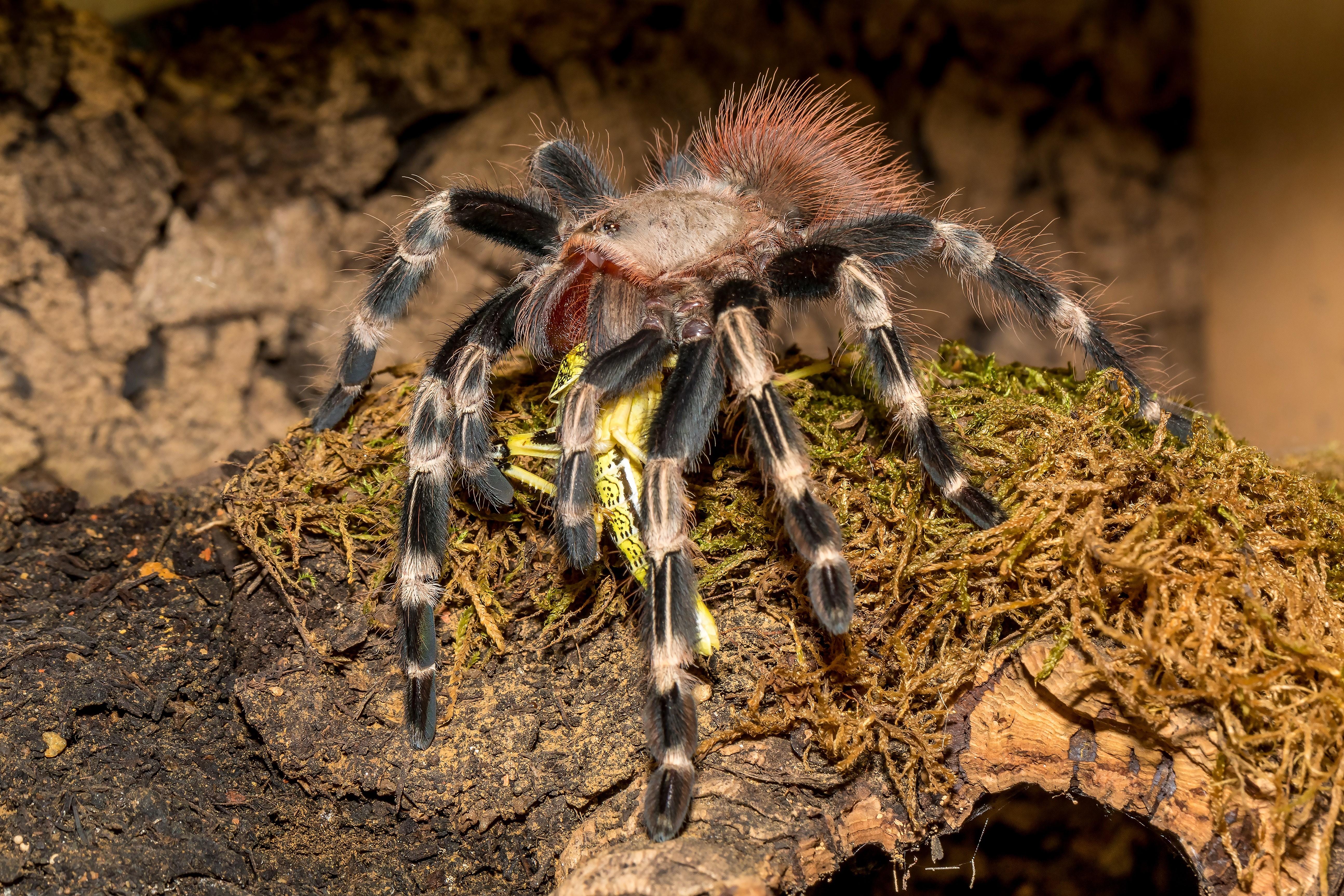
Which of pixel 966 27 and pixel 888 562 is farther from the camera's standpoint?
pixel 966 27

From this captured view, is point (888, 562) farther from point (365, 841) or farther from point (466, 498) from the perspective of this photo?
point (365, 841)

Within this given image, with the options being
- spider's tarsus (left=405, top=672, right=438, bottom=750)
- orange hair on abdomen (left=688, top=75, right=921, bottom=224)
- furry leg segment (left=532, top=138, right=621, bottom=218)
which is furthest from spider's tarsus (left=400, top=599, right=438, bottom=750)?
orange hair on abdomen (left=688, top=75, right=921, bottom=224)

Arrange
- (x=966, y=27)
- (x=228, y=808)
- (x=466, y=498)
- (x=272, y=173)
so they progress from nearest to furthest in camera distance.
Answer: (x=228, y=808), (x=466, y=498), (x=272, y=173), (x=966, y=27)

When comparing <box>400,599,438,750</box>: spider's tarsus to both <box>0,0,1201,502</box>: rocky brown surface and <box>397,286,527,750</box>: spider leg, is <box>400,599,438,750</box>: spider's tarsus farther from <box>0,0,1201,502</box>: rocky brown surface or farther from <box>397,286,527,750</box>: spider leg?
<box>0,0,1201,502</box>: rocky brown surface

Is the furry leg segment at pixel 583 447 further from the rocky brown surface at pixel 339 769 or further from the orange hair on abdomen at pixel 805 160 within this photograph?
the orange hair on abdomen at pixel 805 160

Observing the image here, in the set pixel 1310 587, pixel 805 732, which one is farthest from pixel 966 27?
pixel 805 732

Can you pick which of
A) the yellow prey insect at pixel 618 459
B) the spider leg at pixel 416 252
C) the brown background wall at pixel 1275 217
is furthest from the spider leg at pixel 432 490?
the brown background wall at pixel 1275 217

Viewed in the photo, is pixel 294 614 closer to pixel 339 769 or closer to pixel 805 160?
pixel 339 769
